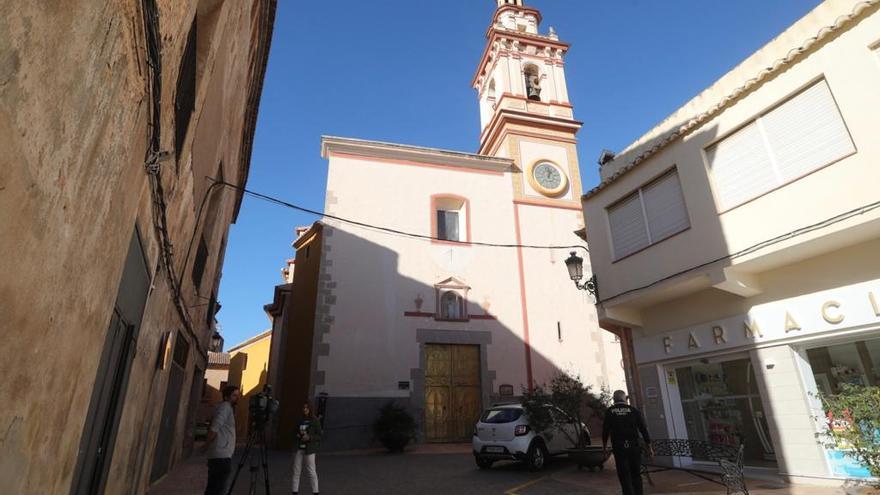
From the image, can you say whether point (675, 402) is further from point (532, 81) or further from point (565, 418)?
point (532, 81)

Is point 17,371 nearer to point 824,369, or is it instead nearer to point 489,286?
point 824,369

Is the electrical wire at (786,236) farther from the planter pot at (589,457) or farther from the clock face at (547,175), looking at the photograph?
the clock face at (547,175)

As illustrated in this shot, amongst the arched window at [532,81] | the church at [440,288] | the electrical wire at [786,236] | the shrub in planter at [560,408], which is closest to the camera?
the electrical wire at [786,236]

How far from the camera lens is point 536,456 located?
9773mm

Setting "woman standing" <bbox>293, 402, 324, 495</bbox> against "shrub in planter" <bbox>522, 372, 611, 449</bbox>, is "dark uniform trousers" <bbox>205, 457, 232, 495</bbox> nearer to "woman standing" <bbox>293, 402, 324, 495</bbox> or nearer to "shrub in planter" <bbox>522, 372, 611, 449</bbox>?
"woman standing" <bbox>293, 402, 324, 495</bbox>

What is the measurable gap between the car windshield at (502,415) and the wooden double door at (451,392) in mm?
5573

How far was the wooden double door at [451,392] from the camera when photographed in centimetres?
1584

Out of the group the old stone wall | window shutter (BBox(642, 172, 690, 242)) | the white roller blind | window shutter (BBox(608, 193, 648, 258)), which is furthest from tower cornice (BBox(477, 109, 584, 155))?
the old stone wall

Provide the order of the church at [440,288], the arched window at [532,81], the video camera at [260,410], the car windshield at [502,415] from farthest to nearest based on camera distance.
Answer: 1. the arched window at [532,81]
2. the church at [440,288]
3. the car windshield at [502,415]
4. the video camera at [260,410]

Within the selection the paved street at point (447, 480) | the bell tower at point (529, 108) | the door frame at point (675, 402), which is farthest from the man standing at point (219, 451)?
the bell tower at point (529, 108)

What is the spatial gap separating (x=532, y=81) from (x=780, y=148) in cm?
1662

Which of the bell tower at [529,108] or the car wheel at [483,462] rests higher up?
the bell tower at [529,108]

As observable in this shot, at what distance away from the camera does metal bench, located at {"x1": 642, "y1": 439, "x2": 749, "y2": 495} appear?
607 centimetres

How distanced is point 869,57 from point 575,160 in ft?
47.6
